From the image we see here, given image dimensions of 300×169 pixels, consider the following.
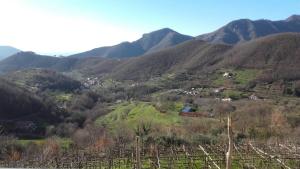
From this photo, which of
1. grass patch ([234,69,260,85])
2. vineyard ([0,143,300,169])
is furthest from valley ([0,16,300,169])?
grass patch ([234,69,260,85])

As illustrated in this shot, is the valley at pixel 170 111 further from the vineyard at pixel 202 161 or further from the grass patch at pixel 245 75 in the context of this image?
the grass patch at pixel 245 75

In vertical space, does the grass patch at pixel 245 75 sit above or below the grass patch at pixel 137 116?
above

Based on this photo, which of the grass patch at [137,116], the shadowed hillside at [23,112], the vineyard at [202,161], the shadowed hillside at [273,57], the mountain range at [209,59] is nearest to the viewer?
the vineyard at [202,161]

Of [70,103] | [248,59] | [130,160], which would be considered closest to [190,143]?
[130,160]

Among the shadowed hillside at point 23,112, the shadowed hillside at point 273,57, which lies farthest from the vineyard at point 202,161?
the shadowed hillside at point 273,57

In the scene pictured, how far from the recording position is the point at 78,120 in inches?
2152

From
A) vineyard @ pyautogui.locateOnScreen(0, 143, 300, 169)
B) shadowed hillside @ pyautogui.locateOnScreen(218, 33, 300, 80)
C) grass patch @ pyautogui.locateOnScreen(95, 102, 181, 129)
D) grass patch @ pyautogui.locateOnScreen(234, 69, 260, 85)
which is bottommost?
grass patch @ pyautogui.locateOnScreen(95, 102, 181, 129)

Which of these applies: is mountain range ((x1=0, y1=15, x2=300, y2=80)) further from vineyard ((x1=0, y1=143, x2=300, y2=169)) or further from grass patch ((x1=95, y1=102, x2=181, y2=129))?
vineyard ((x1=0, y1=143, x2=300, y2=169))

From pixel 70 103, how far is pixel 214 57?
41.5m

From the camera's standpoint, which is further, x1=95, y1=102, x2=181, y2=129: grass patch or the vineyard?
x1=95, y1=102, x2=181, y2=129: grass patch

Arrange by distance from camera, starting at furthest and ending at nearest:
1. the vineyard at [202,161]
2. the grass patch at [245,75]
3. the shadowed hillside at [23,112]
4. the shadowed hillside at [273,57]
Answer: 1. the grass patch at [245,75]
2. the shadowed hillside at [273,57]
3. the shadowed hillside at [23,112]
4. the vineyard at [202,161]

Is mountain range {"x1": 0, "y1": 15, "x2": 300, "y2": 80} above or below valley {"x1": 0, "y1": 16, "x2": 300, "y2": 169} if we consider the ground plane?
above

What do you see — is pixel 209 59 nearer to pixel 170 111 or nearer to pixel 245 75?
pixel 245 75

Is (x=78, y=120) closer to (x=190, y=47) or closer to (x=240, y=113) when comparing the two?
(x=240, y=113)
